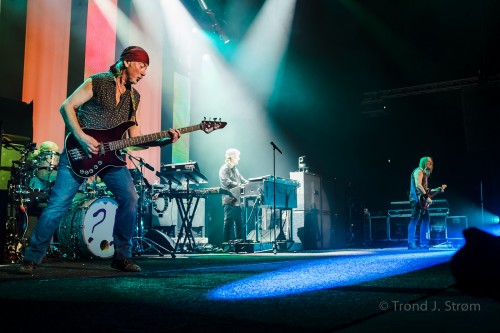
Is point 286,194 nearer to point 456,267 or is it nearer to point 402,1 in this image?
point 402,1

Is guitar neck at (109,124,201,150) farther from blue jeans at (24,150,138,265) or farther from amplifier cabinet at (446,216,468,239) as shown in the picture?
amplifier cabinet at (446,216,468,239)

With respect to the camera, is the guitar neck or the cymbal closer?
the guitar neck

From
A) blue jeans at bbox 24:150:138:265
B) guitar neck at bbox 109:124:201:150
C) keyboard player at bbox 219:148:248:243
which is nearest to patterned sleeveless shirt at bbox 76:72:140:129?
guitar neck at bbox 109:124:201:150

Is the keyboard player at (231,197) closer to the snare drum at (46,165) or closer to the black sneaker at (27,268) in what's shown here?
the snare drum at (46,165)

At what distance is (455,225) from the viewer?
618 inches

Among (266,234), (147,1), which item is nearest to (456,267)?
(266,234)

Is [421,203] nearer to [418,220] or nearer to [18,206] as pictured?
[418,220]

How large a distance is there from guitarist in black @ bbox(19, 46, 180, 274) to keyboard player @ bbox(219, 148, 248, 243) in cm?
573

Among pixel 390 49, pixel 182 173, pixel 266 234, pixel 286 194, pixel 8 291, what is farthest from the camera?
pixel 390 49

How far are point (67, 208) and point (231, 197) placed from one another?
6100mm

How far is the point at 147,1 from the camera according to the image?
12.6 metres

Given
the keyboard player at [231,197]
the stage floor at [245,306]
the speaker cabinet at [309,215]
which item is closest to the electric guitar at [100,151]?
the stage floor at [245,306]

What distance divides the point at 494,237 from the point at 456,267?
203 mm

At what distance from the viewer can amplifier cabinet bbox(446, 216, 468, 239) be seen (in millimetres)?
15380
